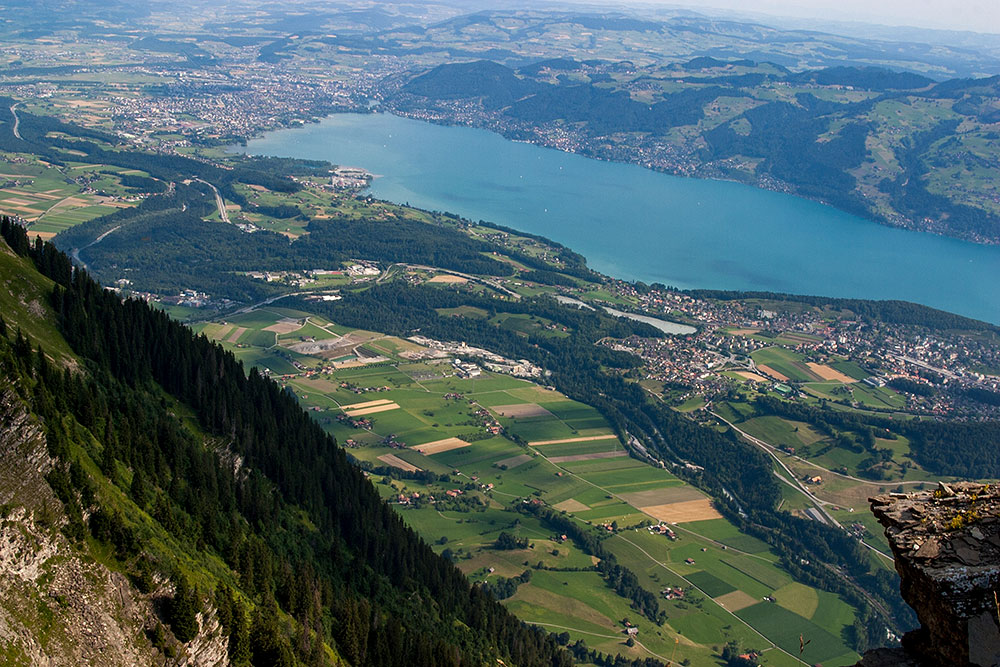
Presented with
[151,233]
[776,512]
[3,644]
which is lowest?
[776,512]

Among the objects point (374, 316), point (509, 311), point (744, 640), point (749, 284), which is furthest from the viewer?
point (749, 284)

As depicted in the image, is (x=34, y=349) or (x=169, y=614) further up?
A: (x=34, y=349)

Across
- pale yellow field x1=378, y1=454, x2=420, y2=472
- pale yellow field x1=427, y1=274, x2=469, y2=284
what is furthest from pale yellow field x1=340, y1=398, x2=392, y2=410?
pale yellow field x1=427, y1=274, x2=469, y2=284

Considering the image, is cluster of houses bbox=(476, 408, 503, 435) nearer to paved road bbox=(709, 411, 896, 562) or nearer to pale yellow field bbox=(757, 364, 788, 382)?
paved road bbox=(709, 411, 896, 562)

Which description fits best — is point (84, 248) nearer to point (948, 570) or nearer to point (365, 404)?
point (365, 404)

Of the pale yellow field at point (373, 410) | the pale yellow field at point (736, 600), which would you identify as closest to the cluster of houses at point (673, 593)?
the pale yellow field at point (736, 600)

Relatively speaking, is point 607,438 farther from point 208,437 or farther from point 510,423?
point 208,437

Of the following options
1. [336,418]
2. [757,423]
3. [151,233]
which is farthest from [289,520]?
[151,233]
